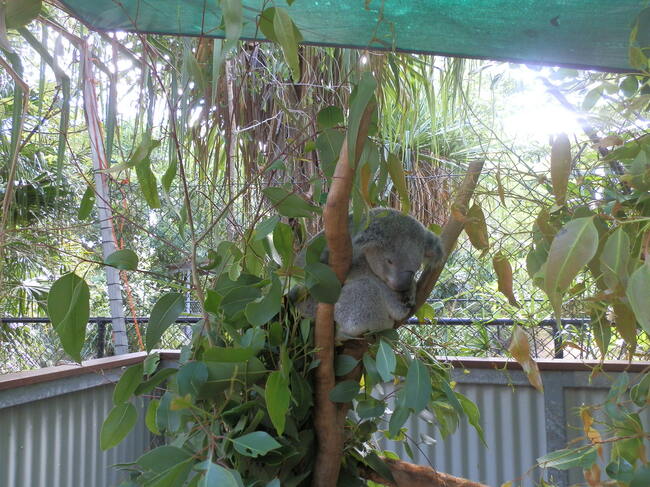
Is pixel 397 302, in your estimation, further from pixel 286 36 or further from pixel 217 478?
pixel 286 36

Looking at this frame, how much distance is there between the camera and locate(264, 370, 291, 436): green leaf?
882mm

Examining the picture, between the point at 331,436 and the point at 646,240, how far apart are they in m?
0.73

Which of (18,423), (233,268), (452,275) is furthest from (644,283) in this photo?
(452,275)

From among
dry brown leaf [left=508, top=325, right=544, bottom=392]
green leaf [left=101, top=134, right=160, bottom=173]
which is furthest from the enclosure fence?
green leaf [left=101, top=134, right=160, bottom=173]

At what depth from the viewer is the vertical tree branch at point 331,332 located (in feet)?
2.94

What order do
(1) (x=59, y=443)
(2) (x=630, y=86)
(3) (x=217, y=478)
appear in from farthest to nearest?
(1) (x=59, y=443) → (2) (x=630, y=86) → (3) (x=217, y=478)

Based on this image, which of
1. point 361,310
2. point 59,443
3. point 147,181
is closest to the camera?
point 147,181

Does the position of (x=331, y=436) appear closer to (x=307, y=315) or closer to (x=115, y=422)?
(x=307, y=315)

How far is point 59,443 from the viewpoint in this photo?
2.31m

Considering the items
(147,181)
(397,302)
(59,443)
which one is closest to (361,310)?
(397,302)

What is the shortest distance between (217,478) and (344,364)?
0.47 m

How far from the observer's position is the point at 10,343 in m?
3.95

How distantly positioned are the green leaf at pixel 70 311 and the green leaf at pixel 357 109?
530 millimetres

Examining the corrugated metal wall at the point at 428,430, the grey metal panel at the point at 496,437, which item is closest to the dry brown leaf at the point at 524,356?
the corrugated metal wall at the point at 428,430
